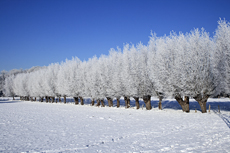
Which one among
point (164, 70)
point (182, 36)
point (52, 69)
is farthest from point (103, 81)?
point (52, 69)

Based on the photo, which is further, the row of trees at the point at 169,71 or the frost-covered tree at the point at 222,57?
the row of trees at the point at 169,71

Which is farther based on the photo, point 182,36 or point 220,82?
point 182,36

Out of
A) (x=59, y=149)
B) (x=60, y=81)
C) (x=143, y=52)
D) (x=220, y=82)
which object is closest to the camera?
(x=59, y=149)

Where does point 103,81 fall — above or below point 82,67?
below

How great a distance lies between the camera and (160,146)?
8586 millimetres

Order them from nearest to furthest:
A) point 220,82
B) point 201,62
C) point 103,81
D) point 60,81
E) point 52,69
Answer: point 220,82
point 201,62
point 103,81
point 60,81
point 52,69

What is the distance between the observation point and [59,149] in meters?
8.48

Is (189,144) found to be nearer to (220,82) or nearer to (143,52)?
(220,82)

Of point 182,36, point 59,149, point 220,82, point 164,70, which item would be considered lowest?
point 59,149

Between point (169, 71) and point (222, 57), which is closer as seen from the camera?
point (222, 57)

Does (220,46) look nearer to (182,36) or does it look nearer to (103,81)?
(182,36)

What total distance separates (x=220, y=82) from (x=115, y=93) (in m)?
21.0

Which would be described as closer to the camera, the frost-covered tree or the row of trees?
the frost-covered tree

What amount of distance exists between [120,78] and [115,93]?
3.79 m
